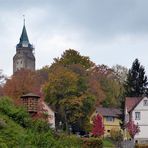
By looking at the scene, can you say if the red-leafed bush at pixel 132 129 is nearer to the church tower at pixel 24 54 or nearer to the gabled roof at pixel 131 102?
the gabled roof at pixel 131 102

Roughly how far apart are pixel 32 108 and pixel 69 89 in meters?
48.6

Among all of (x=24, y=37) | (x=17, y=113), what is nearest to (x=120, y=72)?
(x=24, y=37)

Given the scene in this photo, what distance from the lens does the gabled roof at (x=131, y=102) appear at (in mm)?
79750

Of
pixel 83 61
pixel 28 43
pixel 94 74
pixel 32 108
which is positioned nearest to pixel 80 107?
pixel 83 61

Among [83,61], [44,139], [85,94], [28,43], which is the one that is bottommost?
[44,139]

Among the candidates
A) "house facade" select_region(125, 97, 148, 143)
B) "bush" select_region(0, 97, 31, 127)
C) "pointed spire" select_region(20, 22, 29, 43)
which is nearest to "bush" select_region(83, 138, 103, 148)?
"bush" select_region(0, 97, 31, 127)

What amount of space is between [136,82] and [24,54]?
9506 centimetres

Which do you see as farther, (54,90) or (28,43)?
(28,43)

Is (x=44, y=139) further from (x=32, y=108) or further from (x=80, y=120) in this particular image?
(x=80, y=120)

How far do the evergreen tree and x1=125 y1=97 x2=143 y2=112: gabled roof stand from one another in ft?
13.4

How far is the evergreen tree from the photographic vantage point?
8562 centimetres

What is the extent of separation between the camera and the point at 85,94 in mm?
75250

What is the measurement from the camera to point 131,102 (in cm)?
8062

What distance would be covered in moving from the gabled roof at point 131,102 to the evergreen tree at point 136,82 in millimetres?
4089
